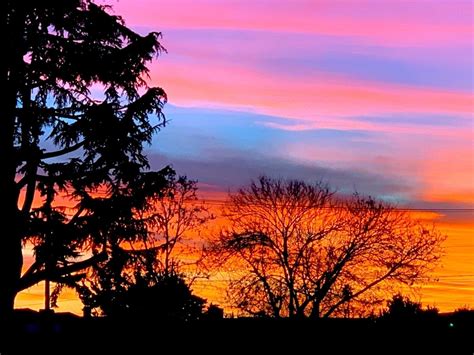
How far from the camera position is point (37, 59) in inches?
784

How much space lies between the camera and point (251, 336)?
109ft

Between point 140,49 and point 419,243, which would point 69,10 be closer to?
point 140,49

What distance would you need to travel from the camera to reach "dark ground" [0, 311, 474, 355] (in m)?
28.3

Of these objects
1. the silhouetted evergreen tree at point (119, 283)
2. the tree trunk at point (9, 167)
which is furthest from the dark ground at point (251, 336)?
the tree trunk at point (9, 167)

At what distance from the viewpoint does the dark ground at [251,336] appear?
92.7 ft

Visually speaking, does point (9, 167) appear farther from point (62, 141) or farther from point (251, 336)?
point (251, 336)

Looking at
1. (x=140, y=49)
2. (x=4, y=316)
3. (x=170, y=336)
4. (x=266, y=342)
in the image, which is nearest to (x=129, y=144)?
(x=140, y=49)

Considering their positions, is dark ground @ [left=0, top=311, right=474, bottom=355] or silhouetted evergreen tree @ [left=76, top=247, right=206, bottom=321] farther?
dark ground @ [left=0, top=311, right=474, bottom=355]

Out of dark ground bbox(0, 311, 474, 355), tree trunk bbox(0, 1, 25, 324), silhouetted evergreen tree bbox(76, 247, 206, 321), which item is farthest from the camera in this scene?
dark ground bbox(0, 311, 474, 355)

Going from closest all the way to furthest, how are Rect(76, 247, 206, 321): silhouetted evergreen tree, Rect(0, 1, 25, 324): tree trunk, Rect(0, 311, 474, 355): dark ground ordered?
1. Rect(0, 1, 25, 324): tree trunk
2. Rect(76, 247, 206, 321): silhouetted evergreen tree
3. Rect(0, 311, 474, 355): dark ground

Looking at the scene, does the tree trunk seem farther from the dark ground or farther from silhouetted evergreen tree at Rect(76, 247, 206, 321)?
the dark ground

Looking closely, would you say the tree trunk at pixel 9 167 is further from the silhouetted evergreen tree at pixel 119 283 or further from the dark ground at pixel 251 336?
the dark ground at pixel 251 336

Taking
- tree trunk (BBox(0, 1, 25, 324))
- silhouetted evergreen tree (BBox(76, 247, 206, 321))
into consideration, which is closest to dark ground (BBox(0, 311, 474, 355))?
silhouetted evergreen tree (BBox(76, 247, 206, 321))

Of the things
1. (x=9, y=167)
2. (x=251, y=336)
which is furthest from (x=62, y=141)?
(x=251, y=336)
